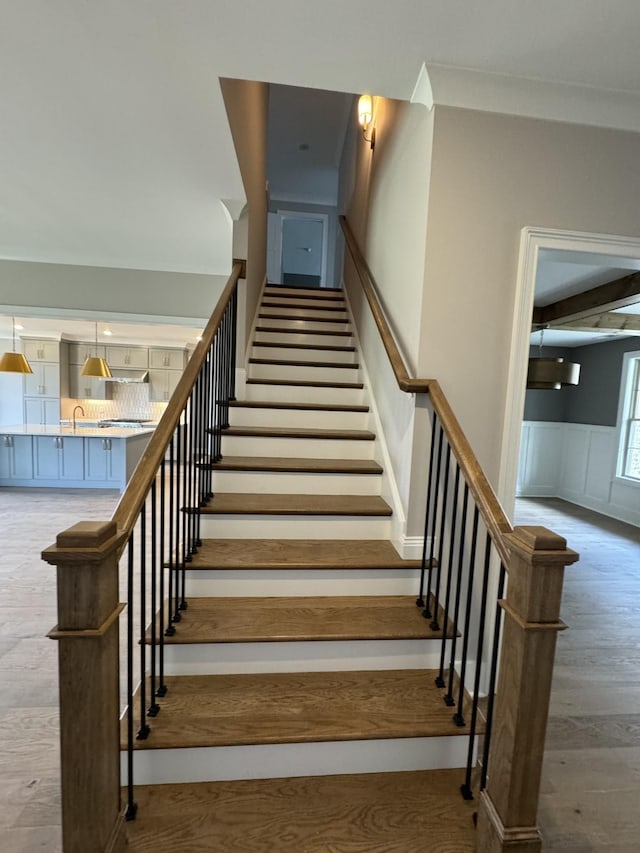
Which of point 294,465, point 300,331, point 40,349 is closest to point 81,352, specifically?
point 40,349

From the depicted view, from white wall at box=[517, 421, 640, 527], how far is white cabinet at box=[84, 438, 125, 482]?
19.6 ft

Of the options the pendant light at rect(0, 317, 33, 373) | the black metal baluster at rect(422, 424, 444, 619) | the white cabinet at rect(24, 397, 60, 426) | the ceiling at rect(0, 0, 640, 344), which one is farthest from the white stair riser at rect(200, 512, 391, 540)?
the white cabinet at rect(24, 397, 60, 426)

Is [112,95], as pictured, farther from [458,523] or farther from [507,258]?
[458,523]

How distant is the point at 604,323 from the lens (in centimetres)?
462

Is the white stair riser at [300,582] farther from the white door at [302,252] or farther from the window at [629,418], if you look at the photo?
the white door at [302,252]

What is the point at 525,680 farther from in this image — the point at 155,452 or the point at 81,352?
the point at 81,352

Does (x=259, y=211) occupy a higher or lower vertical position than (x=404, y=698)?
higher

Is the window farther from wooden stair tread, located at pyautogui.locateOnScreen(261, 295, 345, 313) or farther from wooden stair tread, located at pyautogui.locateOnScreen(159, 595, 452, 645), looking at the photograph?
wooden stair tread, located at pyautogui.locateOnScreen(159, 595, 452, 645)

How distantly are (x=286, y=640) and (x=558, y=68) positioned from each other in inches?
102

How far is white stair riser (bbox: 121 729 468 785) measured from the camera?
1392 mm

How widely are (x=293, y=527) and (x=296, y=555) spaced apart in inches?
7.7

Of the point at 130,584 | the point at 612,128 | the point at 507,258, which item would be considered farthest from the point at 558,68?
the point at 130,584

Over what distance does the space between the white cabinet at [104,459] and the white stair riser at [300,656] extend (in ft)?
15.6

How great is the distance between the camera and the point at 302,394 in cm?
317
